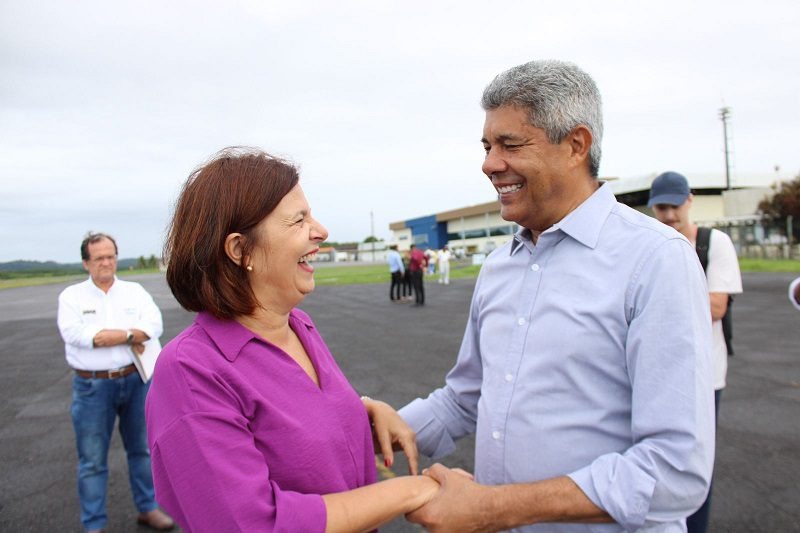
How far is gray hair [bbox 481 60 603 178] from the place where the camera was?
5.59 feet

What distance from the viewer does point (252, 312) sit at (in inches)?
66.2

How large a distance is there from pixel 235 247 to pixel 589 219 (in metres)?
1.13

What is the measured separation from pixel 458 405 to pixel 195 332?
1159 mm

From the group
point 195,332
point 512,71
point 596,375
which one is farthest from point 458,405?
point 512,71

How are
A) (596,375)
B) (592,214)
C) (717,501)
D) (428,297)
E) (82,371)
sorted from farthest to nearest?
(428,297) < (82,371) < (717,501) < (592,214) < (596,375)

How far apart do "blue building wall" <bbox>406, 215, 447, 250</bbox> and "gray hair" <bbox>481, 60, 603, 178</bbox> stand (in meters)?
88.6

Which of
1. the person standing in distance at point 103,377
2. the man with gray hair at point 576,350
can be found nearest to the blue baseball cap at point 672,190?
the man with gray hair at point 576,350

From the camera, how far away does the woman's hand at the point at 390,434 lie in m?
2.00

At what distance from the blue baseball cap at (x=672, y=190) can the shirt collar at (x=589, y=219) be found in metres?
1.88

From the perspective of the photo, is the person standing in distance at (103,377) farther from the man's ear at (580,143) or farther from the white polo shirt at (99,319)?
the man's ear at (580,143)

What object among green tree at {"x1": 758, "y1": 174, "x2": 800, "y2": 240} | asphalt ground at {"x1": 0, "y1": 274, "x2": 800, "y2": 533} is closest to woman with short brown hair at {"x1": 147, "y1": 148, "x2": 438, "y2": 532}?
asphalt ground at {"x1": 0, "y1": 274, "x2": 800, "y2": 533}

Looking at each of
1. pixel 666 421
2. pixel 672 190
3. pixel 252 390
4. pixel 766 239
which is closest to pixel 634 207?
pixel 672 190

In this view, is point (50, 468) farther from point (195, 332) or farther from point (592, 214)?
point (592, 214)

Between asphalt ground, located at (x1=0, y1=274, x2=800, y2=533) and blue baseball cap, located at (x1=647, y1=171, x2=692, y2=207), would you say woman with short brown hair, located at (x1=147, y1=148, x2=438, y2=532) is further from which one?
blue baseball cap, located at (x1=647, y1=171, x2=692, y2=207)
